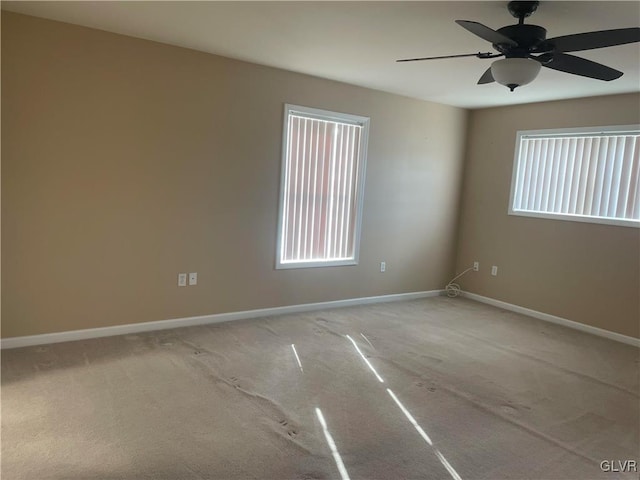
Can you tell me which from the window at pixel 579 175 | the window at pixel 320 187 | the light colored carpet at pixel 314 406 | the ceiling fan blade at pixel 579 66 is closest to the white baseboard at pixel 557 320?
the light colored carpet at pixel 314 406

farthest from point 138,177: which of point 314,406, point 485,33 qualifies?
point 485,33

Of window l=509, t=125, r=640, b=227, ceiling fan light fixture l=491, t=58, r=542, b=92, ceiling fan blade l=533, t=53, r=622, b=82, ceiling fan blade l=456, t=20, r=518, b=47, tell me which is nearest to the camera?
ceiling fan blade l=456, t=20, r=518, b=47

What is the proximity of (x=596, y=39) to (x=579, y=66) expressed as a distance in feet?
1.26

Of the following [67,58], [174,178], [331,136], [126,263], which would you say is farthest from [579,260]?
[67,58]

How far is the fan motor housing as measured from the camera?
2.39 meters

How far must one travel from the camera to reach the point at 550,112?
4977 millimetres

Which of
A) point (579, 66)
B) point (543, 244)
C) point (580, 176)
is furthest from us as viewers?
point (543, 244)

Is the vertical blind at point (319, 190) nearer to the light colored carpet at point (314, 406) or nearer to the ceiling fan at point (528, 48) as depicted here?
the light colored carpet at point (314, 406)

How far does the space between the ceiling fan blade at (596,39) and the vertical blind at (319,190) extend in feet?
8.56

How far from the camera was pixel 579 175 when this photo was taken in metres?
4.77

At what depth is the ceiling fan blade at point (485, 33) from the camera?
6.79ft

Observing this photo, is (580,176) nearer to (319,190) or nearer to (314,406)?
(319,190)

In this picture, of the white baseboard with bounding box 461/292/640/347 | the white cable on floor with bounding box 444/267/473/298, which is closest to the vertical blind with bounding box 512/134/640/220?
the white baseboard with bounding box 461/292/640/347

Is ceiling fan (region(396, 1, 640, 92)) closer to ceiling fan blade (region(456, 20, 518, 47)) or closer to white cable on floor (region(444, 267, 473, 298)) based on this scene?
ceiling fan blade (region(456, 20, 518, 47))
